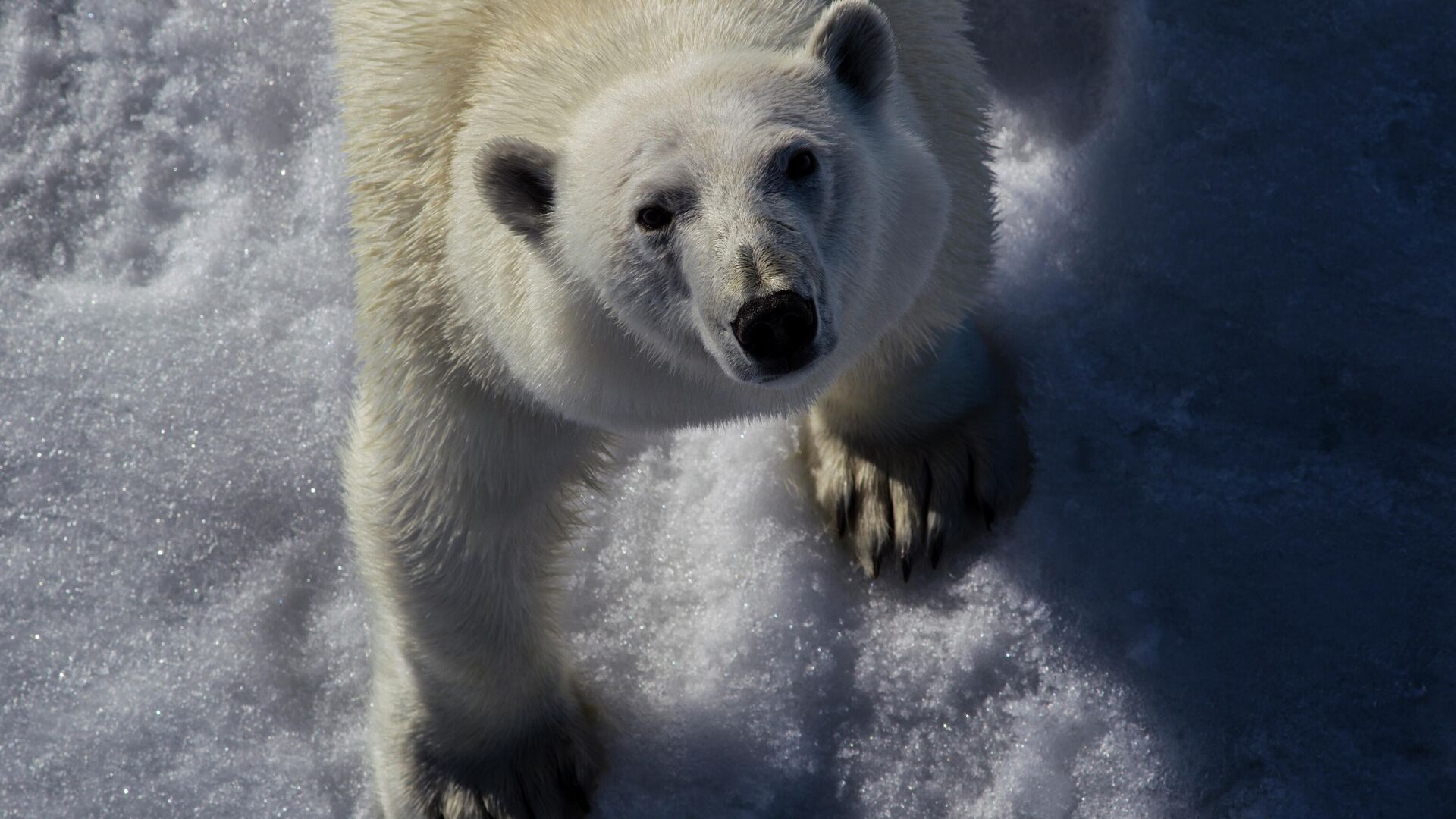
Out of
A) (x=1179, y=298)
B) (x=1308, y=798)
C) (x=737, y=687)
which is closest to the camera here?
(x=1308, y=798)

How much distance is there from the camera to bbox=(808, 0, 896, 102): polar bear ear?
7.42 ft

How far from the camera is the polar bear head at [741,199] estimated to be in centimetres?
207

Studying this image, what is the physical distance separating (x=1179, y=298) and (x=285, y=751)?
2740 mm

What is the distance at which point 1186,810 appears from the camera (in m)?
3.24

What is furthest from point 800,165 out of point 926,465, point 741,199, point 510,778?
point 510,778

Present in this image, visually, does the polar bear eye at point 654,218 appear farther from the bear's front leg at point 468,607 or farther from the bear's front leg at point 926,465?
the bear's front leg at point 926,465

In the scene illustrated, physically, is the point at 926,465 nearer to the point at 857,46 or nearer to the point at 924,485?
the point at 924,485

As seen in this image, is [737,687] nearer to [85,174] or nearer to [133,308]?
[133,308]

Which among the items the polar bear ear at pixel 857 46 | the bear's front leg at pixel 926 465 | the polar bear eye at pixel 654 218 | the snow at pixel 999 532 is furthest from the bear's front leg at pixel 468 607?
the polar bear ear at pixel 857 46

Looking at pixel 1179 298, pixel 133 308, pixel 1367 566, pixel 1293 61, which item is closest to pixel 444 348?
pixel 133 308

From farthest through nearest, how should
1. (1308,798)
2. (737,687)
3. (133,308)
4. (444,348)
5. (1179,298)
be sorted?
(133,308)
(1179,298)
(737,687)
(1308,798)
(444,348)

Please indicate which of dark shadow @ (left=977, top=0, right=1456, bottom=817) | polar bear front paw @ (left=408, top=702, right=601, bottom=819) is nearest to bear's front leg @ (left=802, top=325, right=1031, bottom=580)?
dark shadow @ (left=977, top=0, right=1456, bottom=817)

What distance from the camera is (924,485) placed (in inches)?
139

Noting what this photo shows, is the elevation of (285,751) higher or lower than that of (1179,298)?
lower
